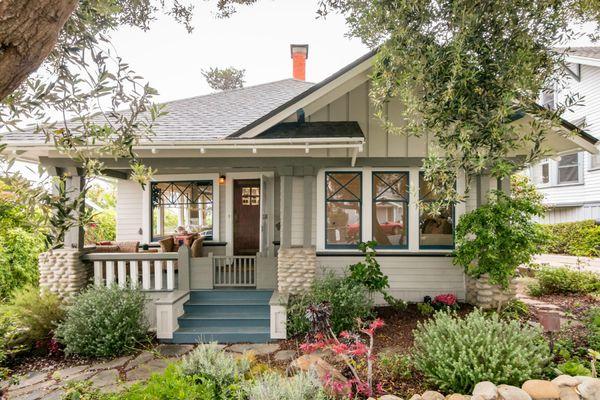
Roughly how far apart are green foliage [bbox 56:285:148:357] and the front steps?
2.21ft

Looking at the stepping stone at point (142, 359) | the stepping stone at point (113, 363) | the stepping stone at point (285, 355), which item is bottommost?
the stepping stone at point (113, 363)

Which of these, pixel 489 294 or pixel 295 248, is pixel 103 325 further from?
pixel 489 294

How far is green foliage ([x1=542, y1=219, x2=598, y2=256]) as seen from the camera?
10.2 metres

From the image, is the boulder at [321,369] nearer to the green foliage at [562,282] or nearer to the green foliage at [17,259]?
the green foliage at [17,259]

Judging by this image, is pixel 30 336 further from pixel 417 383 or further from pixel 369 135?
pixel 369 135

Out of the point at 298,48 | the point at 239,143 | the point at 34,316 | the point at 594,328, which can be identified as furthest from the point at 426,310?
the point at 298,48

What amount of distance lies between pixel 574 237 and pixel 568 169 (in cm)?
378

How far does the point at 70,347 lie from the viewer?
4895 millimetres

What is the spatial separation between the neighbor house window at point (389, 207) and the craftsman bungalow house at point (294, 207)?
21 millimetres

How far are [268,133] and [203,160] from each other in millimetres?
1298

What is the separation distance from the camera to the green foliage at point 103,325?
490 cm

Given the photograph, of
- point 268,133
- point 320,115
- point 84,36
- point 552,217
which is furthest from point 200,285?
point 552,217

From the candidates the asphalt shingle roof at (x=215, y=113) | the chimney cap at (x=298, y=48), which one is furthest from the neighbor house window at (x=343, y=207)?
the chimney cap at (x=298, y=48)

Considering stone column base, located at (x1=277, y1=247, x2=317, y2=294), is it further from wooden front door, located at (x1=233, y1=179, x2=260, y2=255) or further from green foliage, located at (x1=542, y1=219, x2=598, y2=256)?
green foliage, located at (x1=542, y1=219, x2=598, y2=256)
